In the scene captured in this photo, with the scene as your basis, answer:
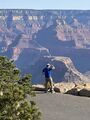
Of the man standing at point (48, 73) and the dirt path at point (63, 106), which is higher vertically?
the man standing at point (48, 73)

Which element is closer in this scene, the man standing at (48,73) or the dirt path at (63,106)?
the dirt path at (63,106)

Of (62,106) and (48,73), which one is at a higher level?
(48,73)

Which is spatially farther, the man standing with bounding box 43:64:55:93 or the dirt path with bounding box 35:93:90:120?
the man standing with bounding box 43:64:55:93

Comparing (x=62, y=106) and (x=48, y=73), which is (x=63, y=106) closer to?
(x=62, y=106)

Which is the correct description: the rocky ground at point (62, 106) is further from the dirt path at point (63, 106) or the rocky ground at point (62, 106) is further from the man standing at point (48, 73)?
the man standing at point (48, 73)

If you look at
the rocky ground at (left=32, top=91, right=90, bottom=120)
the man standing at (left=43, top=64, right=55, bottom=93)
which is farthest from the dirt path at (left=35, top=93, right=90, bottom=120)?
the man standing at (left=43, top=64, right=55, bottom=93)

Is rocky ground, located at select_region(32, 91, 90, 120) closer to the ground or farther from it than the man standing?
closer to the ground

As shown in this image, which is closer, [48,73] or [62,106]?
[62,106]

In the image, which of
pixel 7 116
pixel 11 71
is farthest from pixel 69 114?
pixel 7 116

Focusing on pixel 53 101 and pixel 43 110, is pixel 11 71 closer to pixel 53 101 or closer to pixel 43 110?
pixel 43 110

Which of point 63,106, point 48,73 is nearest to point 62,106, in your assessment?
point 63,106

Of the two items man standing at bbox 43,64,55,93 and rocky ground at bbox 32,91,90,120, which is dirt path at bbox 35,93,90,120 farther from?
man standing at bbox 43,64,55,93

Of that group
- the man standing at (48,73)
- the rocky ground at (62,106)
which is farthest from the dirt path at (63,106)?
the man standing at (48,73)

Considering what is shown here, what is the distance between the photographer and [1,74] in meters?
10.0
